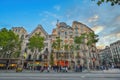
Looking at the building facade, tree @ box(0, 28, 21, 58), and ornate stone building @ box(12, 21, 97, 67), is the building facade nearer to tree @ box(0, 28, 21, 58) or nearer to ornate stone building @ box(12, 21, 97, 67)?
ornate stone building @ box(12, 21, 97, 67)

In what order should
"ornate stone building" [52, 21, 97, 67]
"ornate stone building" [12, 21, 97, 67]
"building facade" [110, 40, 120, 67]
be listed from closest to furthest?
"ornate stone building" [12, 21, 97, 67], "ornate stone building" [52, 21, 97, 67], "building facade" [110, 40, 120, 67]

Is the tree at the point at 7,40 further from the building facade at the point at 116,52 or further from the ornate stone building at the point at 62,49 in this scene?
the building facade at the point at 116,52

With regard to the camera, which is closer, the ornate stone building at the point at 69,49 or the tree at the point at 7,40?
the tree at the point at 7,40

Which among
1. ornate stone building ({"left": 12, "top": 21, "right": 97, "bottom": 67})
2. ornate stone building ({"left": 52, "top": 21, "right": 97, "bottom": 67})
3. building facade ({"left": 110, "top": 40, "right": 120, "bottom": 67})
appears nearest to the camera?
ornate stone building ({"left": 12, "top": 21, "right": 97, "bottom": 67})

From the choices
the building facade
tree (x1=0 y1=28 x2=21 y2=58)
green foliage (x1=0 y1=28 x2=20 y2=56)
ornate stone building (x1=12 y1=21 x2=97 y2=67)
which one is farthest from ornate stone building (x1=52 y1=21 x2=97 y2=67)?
the building facade

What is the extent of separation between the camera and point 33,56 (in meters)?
58.7

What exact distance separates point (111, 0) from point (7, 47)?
46.6 m

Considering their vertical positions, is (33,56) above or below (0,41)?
below

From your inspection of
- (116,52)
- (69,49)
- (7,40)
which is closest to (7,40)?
(7,40)

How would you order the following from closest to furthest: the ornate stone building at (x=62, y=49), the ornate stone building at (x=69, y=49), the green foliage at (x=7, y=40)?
the green foliage at (x=7, y=40) → the ornate stone building at (x=62, y=49) → the ornate stone building at (x=69, y=49)

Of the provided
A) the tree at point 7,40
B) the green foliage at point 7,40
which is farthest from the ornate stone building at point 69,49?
the green foliage at point 7,40

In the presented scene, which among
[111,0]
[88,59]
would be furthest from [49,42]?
[111,0]

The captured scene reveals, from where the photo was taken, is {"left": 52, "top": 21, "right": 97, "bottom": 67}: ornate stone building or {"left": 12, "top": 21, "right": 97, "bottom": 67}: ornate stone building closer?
{"left": 12, "top": 21, "right": 97, "bottom": 67}: ornate stone building

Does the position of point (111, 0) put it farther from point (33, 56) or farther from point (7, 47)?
point (33, 56)
